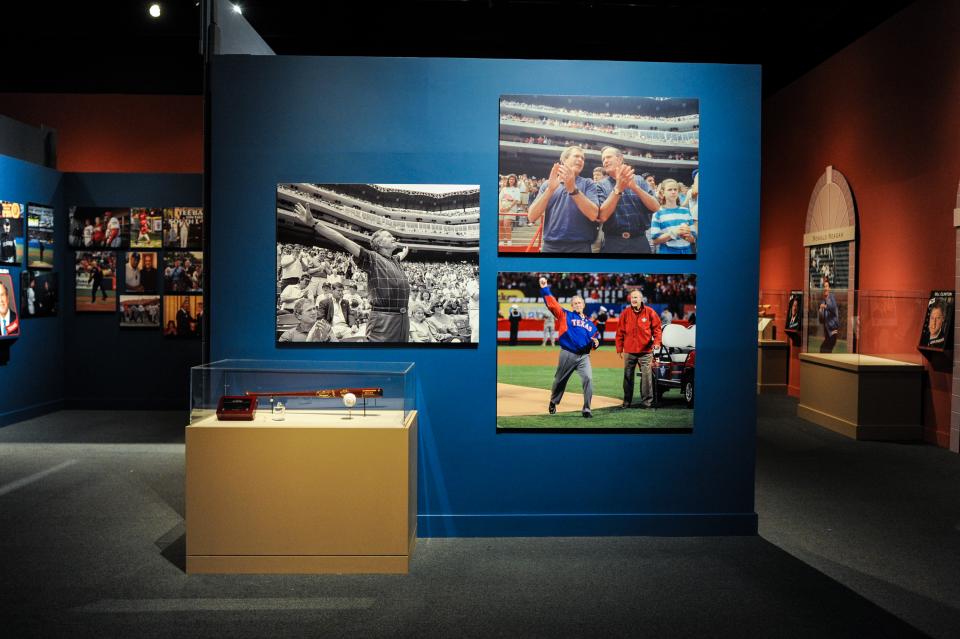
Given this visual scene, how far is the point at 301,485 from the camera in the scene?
3.63 metres

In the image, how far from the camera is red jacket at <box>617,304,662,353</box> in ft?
13.7

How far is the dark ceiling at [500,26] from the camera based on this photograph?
877cm

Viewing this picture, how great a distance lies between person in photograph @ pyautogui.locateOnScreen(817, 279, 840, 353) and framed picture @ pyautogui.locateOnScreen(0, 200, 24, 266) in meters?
9.01

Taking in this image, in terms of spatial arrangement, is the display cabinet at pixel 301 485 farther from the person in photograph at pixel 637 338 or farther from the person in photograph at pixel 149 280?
the person in photograph at pixel 149 280

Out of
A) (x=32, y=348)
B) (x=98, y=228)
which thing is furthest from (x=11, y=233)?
(x=32, y=348)

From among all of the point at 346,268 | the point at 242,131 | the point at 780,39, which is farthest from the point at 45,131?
the point at 780,39

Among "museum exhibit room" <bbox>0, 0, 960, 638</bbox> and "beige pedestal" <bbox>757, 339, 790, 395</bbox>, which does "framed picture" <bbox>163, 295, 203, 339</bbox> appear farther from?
"beige pedestal" <bbox>757, 339, 790, 395</bbox>

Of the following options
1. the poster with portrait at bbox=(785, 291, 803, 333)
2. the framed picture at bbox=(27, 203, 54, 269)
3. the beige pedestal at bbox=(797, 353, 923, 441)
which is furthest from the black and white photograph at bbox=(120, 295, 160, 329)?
the poster with portrait at bbox=(785, 291, 803, 333)

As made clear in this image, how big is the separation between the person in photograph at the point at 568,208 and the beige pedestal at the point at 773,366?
24.8ft

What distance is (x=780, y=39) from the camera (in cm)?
941

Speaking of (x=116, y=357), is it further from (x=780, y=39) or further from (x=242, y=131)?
(x=780, y=39)

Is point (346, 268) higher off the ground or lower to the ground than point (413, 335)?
higher

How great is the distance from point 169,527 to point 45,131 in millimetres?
6738

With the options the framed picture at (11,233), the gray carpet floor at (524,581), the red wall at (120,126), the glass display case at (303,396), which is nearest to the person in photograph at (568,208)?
the glass display case at (303,396)
